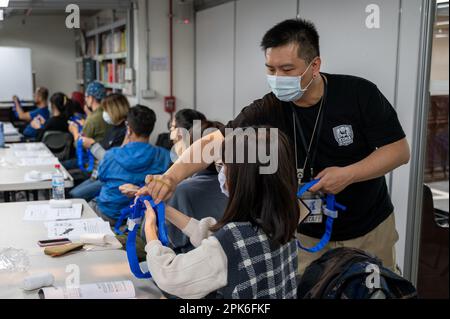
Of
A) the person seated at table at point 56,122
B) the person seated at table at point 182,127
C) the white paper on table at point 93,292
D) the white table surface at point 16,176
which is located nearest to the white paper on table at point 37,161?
the white table surface at point 16,176

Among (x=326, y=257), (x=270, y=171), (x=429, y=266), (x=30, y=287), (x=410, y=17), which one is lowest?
(x=429, y=266)

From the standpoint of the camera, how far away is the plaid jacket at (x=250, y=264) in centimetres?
126

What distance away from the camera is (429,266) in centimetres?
283

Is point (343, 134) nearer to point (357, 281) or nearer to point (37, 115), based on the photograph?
point (357, 281)

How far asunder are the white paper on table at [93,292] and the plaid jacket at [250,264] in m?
0.28

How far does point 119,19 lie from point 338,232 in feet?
8.03

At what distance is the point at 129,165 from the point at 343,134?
1423 mm

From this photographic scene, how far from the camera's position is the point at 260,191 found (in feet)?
4.33

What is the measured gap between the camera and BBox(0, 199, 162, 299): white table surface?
1.49 m

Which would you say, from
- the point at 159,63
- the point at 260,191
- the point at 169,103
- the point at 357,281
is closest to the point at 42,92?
the point at 159,63

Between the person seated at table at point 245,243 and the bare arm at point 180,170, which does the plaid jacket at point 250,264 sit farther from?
the bare arm at point 180,170

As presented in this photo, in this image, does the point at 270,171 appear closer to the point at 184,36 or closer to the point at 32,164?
the point at 184,36

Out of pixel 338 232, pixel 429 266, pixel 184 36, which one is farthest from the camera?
pixel 184 36

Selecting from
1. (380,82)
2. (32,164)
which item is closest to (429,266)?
(380,82)
